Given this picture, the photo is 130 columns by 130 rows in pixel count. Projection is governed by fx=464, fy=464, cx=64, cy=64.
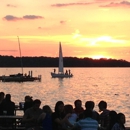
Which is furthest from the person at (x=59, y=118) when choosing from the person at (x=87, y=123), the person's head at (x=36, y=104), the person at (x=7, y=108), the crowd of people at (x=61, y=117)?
the person at (x=7, y=108)

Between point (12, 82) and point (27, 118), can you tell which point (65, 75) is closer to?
point (12, 82)

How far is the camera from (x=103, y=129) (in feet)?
39.5

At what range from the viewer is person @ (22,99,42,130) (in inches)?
471

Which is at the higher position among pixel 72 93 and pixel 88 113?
pixel 88 113

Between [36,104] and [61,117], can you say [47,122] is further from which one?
[36,104]

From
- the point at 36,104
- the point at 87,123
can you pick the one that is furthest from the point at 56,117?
the point at 87,123

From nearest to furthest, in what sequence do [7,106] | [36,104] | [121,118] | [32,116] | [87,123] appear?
[87,123] → [121,118] → [36,104] → [32,116] → [7,106]

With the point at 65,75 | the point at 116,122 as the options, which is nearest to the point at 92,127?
the point at 116,122

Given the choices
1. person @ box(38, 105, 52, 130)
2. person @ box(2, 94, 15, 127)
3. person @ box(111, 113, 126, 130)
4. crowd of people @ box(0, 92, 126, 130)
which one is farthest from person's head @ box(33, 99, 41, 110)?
person @ box(2, 94, 15, 127)

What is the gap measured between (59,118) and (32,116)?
0.84 metres

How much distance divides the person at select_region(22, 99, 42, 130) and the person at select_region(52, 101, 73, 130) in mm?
574

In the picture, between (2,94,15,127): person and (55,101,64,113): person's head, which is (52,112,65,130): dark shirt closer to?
(55,101,64,113): person's head

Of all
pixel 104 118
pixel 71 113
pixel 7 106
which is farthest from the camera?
pixel 7 106

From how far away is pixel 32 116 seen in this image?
1207cm
